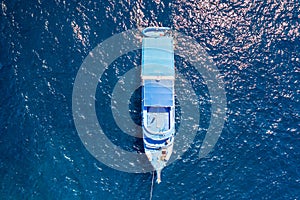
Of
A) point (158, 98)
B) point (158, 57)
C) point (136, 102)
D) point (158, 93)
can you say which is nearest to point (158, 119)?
point (158, 98)

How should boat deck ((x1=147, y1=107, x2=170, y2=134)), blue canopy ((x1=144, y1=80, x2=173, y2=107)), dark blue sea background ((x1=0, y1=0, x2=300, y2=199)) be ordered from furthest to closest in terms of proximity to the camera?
1. blue canopy ((x1=144, y1=80, x2=173, y2=107))
2. dark blue sea background ((x1=0, y1=0, x2=300, y2=199))
3. boat deck ((x1=147, y1=107, x2=170, y2=134))

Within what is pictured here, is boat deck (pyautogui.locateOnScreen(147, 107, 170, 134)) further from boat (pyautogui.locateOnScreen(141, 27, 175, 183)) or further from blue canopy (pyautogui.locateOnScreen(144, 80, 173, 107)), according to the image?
blue canopy (pyautogui.locateOnScreen(144, 80, 173, 107))

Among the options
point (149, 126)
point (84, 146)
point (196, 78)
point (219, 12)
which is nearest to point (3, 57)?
point (84, 146)

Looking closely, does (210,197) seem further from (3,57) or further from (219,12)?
(3,57)

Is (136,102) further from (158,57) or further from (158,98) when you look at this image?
(158,57)

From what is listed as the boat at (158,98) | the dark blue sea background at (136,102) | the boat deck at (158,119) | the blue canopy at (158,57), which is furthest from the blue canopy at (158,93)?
the dark blue sea background at (136,102)

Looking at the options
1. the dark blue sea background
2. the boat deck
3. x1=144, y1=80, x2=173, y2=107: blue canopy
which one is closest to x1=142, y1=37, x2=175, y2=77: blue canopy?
x1=144, y1=80, x2=173, y2=107: blue canopy
